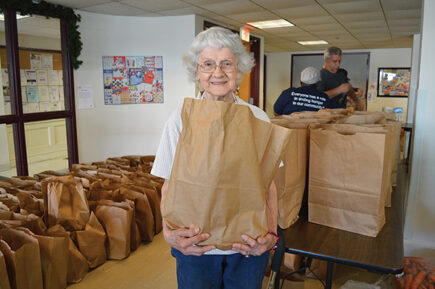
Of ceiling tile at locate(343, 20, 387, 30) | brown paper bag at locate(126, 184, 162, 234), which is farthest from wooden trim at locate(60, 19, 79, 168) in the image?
ceiling tile at locate(343, 20, 387, 30)

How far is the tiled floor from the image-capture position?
2057 mm

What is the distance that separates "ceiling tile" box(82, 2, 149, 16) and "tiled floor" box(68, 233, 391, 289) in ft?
8.96

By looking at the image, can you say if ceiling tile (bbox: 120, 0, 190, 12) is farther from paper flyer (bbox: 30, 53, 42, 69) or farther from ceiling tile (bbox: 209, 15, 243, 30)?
paper flyer (bbox: 30, 53, 42, 69)

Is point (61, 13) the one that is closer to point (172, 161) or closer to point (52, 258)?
point (52, 258)

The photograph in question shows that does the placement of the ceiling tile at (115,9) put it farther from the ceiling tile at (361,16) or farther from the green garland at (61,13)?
the ceiling tile at (361,16)

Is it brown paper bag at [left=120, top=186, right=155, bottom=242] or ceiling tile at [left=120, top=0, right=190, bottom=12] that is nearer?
brown paper bag at [left=120, top=186, right=155, bottom=242]

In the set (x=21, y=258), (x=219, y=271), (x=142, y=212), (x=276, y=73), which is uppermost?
(x=276, y=73)

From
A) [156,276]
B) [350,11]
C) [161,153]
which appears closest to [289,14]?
[350,11]

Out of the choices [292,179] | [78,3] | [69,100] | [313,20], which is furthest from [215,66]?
[313,20]

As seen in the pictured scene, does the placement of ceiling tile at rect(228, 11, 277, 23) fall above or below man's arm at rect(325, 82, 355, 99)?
above

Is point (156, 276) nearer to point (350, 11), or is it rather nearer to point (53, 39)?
point (53, 39)

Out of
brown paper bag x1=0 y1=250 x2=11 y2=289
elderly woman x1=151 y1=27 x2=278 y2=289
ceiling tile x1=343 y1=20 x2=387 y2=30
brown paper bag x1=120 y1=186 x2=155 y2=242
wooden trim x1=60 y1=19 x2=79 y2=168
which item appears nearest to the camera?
elderly woman x1=151 y1=27 x2=278 y2=289

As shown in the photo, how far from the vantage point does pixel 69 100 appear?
4074 mm

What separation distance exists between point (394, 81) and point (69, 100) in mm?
7660
